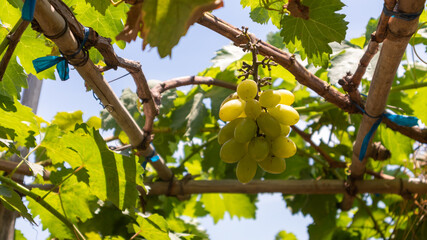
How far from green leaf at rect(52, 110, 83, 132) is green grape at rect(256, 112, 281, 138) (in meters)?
1.19

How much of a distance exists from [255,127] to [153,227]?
47 cm

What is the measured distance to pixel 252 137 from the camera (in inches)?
38.6

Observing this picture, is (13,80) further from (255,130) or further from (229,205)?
(229,205)

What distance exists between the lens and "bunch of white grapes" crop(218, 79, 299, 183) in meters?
0.97

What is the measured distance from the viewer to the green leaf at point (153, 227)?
49.1 inches

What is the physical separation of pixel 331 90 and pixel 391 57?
0.28 m

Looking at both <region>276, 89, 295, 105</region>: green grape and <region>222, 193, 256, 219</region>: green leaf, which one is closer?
<region>276, 89, 295, 105</region>: green grape

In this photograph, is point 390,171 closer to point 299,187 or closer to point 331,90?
point 299,187

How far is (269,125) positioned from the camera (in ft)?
3.18

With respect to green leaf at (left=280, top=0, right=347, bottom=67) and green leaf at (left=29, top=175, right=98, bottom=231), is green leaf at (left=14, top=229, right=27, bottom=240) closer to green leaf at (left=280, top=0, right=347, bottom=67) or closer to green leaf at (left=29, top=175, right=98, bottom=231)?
green leaf at (left=29, top=175, right=98, bottom=231)

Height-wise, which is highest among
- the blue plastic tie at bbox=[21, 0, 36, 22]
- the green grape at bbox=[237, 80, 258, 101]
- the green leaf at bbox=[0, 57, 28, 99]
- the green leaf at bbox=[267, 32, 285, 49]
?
the green leaf at bbox=[267, 32, 285, 49]

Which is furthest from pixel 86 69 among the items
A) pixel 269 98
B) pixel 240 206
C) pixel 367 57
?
pixel 240 206

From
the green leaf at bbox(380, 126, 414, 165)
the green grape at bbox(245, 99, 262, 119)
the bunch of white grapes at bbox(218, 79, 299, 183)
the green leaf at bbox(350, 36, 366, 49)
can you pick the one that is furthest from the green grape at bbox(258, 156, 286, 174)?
the green leaf at bbox(380, 126, 414, 165)

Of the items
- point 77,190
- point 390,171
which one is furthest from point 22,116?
point 390,171
